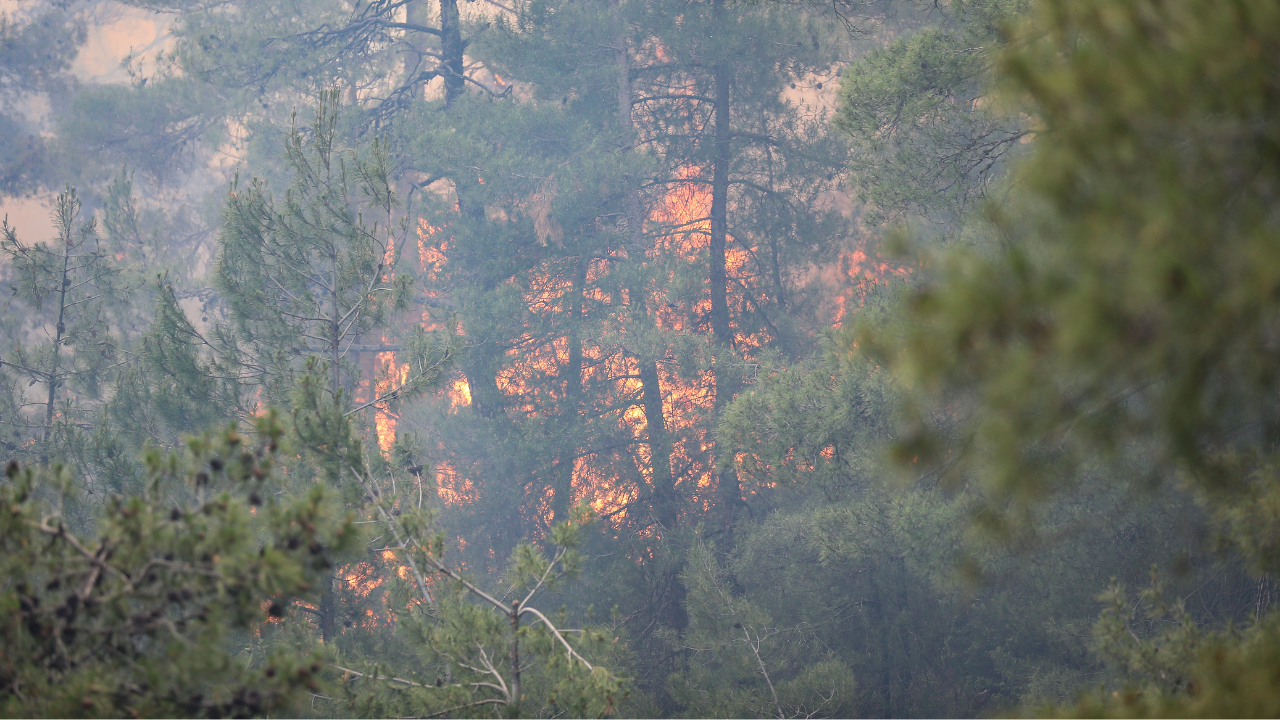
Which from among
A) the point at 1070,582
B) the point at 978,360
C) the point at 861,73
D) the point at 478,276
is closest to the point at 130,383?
the point at 478,276

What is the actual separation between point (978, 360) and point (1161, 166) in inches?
18.1

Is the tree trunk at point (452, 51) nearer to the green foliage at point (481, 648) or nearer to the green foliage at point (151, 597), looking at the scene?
the green foliage at point (481, 648)

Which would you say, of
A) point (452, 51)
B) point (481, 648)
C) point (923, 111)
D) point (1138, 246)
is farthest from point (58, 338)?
point (1138, 246)

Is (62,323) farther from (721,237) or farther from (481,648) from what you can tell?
(721,237)

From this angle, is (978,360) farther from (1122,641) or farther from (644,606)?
(644,606)

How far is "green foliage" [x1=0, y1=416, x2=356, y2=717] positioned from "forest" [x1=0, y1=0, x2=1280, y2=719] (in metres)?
0.01

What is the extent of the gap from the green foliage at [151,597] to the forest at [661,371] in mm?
13

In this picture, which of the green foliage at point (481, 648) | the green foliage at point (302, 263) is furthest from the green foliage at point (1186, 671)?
the green foliage at point (302, 263)

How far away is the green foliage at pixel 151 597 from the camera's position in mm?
1881

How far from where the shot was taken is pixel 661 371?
38.2 ft

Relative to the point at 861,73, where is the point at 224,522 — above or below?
below

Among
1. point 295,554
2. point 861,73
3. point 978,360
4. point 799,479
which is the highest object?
point 861,73

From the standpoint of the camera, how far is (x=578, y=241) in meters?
10.9

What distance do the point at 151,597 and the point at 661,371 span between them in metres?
9.90
